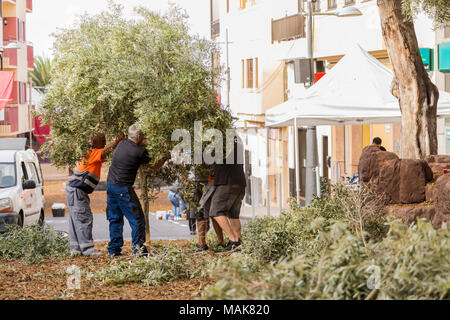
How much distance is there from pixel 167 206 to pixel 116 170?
22421mm

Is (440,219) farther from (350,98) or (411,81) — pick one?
(350,98)

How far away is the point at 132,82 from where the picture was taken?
368 inches

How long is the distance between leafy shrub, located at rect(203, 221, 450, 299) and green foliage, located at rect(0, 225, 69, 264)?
6241 millimetres

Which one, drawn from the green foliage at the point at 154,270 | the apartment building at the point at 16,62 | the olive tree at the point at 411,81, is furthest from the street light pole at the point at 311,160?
the apartment building at the point at 16,62

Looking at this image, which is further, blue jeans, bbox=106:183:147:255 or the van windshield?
the van windshield

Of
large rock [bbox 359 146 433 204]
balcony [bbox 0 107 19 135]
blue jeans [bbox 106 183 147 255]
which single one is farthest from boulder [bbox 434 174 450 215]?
balcony [bbox 0 107 19 135]

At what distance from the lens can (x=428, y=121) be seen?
1145 cm

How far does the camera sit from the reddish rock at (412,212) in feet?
31.0

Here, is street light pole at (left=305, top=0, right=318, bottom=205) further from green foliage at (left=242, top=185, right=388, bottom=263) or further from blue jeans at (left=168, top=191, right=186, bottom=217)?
green foliage at (left=242, top=185, right=388, bottom=263)

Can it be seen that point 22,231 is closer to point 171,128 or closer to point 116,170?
point 116,170

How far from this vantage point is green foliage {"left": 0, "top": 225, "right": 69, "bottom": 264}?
10742mm

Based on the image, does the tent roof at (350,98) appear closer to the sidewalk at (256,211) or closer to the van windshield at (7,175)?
the van windshield at (7,175)

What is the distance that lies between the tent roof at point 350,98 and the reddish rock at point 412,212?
398cm

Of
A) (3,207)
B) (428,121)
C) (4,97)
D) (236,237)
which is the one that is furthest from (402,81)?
(4,97)
